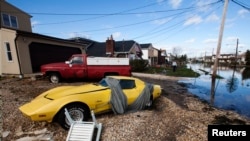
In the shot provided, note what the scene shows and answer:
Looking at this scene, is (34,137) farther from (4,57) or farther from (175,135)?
(4,57)

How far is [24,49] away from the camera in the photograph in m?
11.0

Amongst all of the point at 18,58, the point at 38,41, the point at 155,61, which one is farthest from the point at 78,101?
A: the point at 155,61

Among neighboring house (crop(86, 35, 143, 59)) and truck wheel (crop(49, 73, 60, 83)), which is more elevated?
neighboring house (crop(86, 35, 143, 59))

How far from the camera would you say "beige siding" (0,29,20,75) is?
10.6 meters

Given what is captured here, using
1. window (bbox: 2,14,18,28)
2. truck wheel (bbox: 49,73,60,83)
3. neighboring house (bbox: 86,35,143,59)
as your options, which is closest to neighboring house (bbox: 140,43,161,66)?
neighboring house (bbox: 86,35,143,59)

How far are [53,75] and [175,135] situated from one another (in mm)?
8376

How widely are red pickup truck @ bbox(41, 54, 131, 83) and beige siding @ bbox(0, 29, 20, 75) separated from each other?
2.85 metres

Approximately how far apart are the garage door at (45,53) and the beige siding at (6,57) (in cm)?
108

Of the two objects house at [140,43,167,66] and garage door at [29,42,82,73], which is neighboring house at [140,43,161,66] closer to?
house at [140,43,167,66]

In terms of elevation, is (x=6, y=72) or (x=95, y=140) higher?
(x=6, y=72)

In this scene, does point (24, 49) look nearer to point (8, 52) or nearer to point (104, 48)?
point (8, 52)

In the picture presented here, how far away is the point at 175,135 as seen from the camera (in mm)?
4012

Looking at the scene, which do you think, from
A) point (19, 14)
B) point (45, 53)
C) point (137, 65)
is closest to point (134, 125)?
point (45, 53)

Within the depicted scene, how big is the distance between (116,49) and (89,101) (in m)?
23.1
